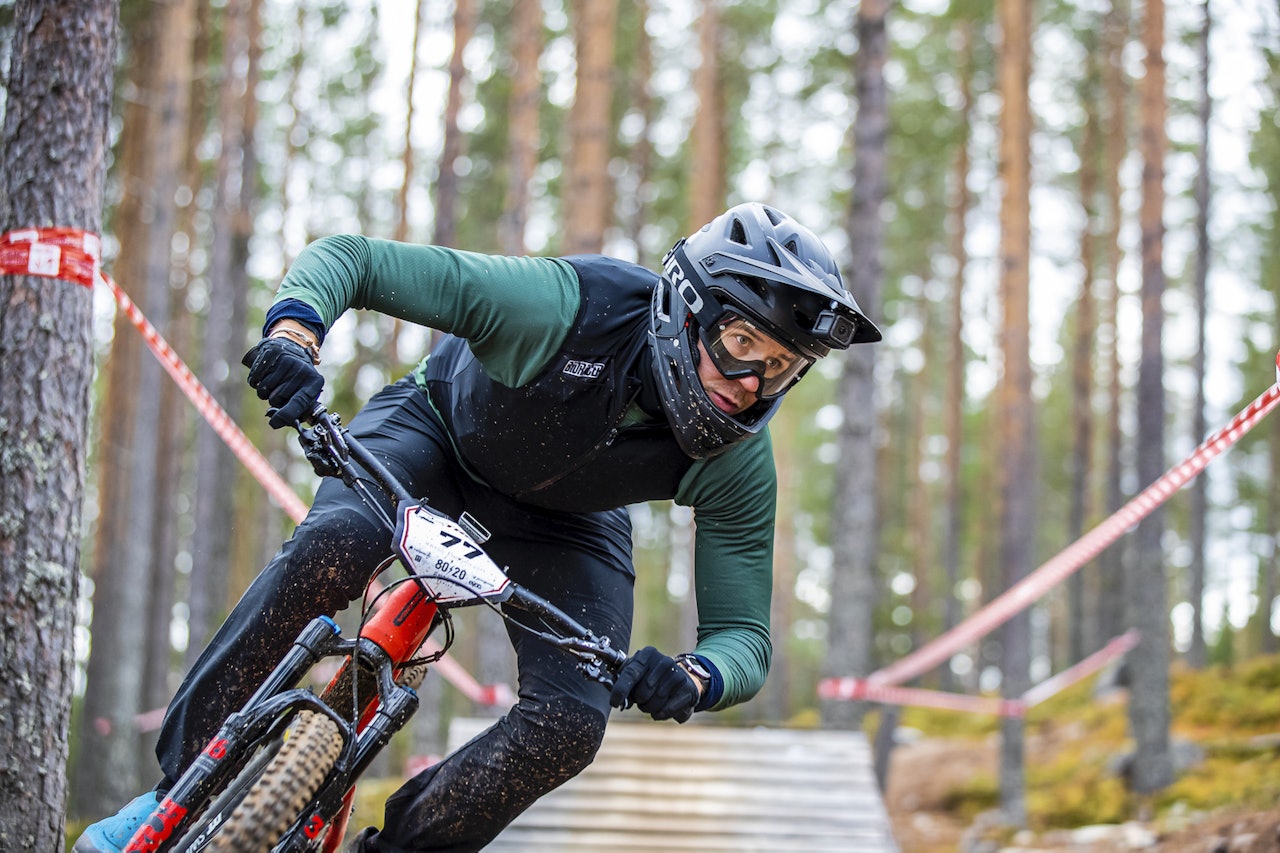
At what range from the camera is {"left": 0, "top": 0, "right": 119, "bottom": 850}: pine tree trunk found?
4.00 metres

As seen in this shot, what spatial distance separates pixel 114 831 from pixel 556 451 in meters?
1.55

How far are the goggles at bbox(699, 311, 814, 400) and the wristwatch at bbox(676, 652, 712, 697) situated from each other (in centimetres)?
80

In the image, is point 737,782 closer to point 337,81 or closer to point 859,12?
point 859,12

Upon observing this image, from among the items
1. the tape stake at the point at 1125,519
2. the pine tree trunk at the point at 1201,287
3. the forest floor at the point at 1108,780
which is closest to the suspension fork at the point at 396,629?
the tape stake at the point at 1125,519

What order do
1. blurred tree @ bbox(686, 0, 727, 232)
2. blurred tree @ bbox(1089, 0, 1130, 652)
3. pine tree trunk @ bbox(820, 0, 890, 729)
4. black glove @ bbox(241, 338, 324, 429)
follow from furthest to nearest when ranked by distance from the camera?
blurred tree @ bbox(1089, 0, 1130, 652) → blurred tree @ bbox(686, 0, 727, 232) → pine tree trunk @ bbox(820, 0, 890, 729) → black glove @ bbox(241, 338, 324, 429)

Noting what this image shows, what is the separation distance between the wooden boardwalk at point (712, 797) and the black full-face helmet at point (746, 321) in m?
3.59

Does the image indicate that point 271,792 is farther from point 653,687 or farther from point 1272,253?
point 1272,253

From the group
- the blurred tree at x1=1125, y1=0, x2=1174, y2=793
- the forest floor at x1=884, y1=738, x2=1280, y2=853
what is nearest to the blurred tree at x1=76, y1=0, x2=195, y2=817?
the forest floor at x1=884, y1=738, x2=1280, y2=853

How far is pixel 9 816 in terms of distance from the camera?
3.90m

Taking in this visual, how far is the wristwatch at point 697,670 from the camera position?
3.18 m

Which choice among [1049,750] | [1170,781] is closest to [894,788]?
[1049,750]

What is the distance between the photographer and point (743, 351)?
134 inches

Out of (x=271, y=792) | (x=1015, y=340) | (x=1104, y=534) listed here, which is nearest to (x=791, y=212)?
(x=1015, y=340)

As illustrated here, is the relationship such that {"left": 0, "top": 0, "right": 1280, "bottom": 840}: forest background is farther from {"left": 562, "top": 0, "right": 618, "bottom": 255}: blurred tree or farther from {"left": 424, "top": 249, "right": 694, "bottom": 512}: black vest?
{"left": 424, "top": 249, "right": 694, "bottom": 512}: black vest
